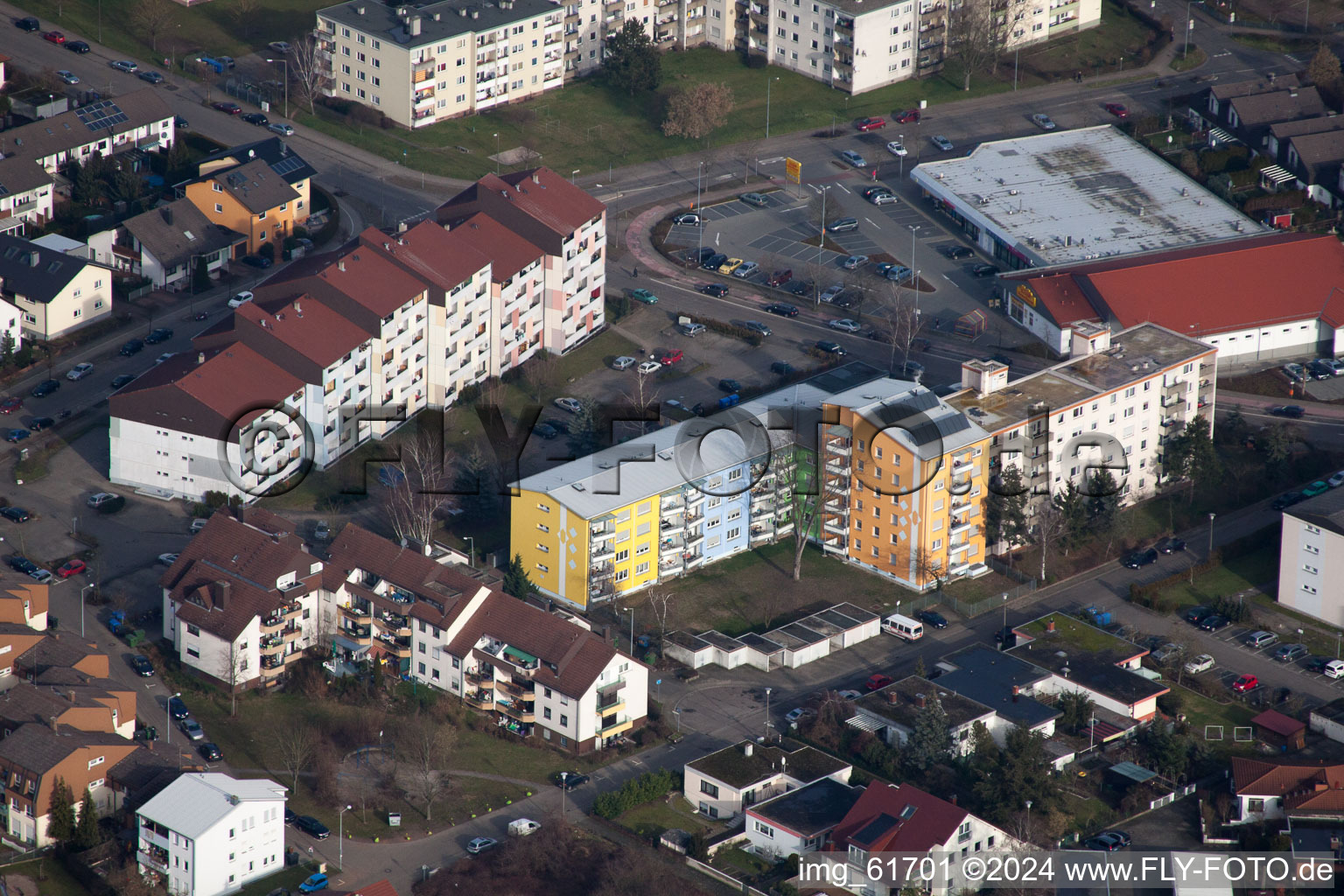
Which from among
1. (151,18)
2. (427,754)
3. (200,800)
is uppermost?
(151,18)

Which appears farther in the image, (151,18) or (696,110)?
(151,18)

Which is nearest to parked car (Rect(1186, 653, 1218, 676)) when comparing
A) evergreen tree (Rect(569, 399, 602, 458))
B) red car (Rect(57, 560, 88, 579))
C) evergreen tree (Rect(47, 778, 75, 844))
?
evergreen tree (Rect(569, 399, 602, 458))

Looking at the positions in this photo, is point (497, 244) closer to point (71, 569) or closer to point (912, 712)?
point (71, 569)

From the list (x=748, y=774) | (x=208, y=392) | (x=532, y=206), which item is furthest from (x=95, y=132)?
(x=748, y=774)

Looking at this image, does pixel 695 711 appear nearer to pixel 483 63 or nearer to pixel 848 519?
pixel 848 519

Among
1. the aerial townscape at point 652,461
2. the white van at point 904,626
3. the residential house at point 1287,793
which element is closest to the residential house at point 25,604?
the aerial townscape at point 652,461

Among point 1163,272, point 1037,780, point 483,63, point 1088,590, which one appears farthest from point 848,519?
point 483,63
